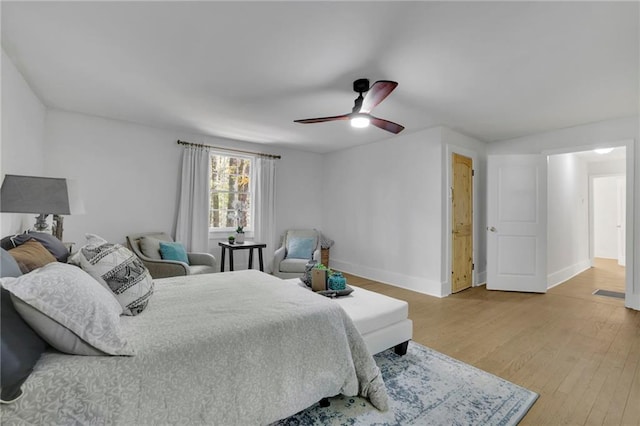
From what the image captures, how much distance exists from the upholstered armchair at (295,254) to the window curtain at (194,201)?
1.18 metres

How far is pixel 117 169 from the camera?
4074mm

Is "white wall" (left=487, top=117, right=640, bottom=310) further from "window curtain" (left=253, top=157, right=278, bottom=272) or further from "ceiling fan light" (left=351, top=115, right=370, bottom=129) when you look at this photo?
"window curtain" (left=253, top=157, right=278, bottom=272)

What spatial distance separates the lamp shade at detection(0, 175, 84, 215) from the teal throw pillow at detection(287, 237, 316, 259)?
3.13 m

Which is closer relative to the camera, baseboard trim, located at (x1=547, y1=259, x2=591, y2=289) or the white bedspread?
the white bedspread

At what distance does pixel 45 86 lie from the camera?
9.77 feet

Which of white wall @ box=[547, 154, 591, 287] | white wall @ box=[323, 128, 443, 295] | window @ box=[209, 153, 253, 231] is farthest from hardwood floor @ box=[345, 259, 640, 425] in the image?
window @ box=[209, 153, 253, 231]

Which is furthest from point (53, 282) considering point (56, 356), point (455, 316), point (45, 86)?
point (455, 316)

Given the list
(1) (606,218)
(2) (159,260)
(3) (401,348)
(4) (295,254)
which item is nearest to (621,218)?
(1) (606,218)

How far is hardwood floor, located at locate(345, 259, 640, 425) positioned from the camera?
1880 mm

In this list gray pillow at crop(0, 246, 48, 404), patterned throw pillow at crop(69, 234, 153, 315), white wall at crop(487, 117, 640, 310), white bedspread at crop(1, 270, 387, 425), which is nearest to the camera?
gray pillow at crop(0, 246, 48, 404)

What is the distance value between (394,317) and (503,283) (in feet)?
10.5

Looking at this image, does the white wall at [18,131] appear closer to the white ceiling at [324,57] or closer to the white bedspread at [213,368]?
the white ceiling at [324,57]

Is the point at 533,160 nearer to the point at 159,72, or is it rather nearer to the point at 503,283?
the point at 503,283

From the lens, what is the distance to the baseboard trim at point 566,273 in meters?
4.88
